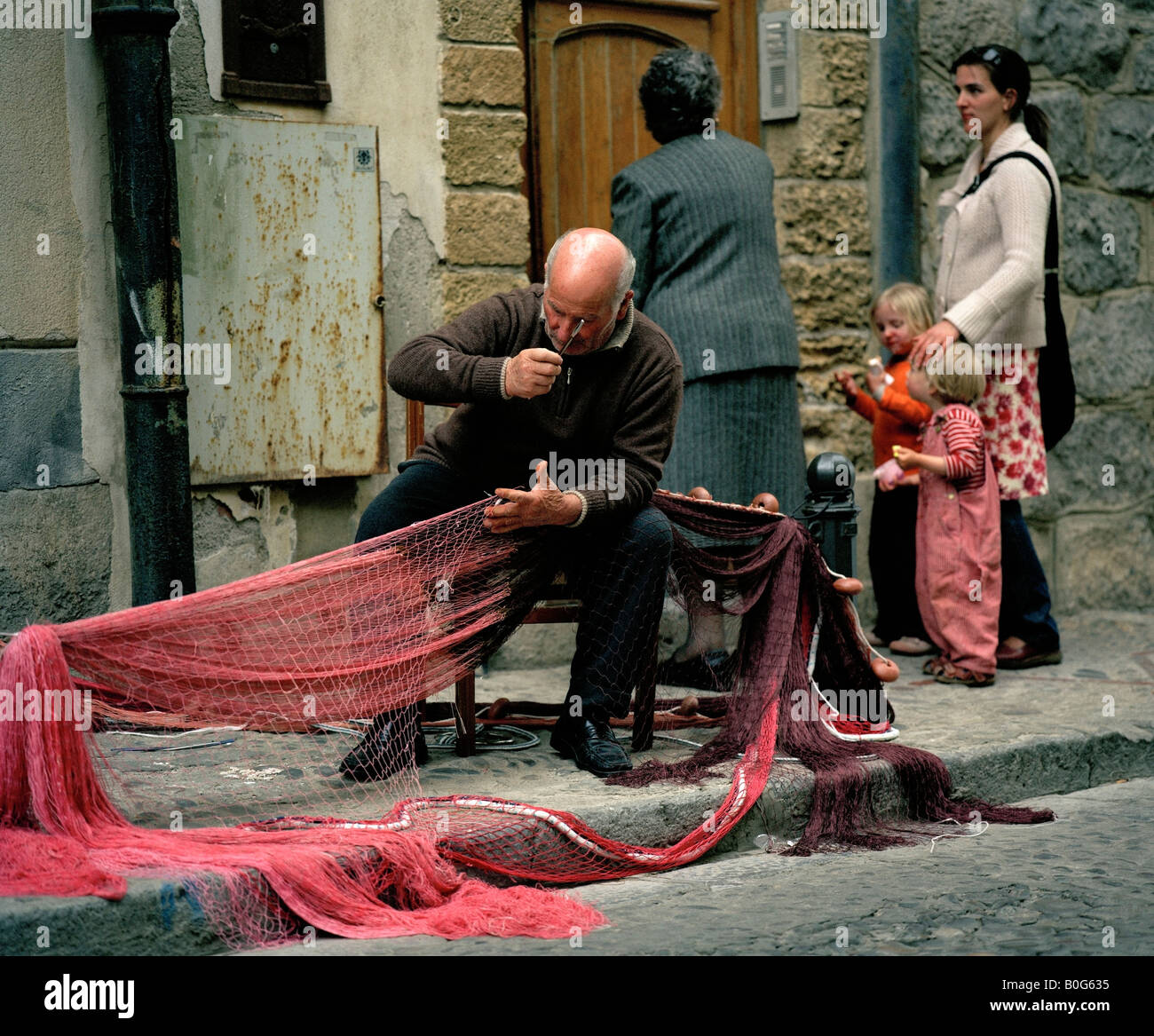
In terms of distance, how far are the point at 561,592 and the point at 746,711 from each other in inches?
25.1

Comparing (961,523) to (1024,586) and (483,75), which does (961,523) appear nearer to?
(1024,586)

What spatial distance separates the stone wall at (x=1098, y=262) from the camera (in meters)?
6.90

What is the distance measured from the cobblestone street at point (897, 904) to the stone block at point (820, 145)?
3.29 metres

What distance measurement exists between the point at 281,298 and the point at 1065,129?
379 centimetres

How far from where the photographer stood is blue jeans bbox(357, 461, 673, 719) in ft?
13.6

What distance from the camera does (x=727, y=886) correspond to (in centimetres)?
362

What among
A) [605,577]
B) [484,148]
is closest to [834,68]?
[484,148]

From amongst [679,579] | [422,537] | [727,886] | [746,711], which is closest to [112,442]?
[422,537]

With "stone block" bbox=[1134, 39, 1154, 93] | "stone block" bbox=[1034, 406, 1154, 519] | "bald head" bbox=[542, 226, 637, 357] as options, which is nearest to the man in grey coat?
"bald head" bbox=[542, 226, 637, 357]

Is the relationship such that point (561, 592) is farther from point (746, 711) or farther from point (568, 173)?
point (568, 173)

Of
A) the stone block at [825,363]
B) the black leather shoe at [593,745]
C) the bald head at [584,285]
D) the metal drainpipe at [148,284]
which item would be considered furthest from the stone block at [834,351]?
the metal drainpipe at [148,284]

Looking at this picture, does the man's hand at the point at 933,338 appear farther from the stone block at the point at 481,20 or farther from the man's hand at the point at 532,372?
the man's hand at the point at 532,372

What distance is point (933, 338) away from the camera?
17.9 ft

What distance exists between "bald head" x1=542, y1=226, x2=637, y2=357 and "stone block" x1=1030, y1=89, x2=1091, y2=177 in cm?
359
